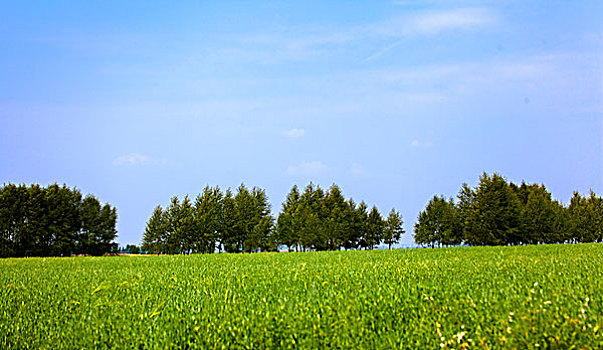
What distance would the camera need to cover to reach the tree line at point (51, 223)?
4662 cm

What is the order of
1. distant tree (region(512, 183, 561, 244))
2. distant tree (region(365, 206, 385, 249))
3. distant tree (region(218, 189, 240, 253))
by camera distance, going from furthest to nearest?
distant tree (region(365, 206, 385, 249)), distant tree (region(512, 183, 561, 244)), distant tree (region(218, 189, 240, 253))

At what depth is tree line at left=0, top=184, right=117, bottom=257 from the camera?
46625 mm

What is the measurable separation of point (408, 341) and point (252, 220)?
45.4 metres

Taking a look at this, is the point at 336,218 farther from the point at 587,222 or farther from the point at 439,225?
the point at 587,222

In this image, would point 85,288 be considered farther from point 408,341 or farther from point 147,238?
point 147,238

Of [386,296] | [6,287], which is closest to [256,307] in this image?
[386,296]

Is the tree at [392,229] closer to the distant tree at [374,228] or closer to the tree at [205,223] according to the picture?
the distant tree at [374,228]

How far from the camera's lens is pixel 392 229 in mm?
62344

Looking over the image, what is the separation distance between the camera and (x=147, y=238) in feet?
177

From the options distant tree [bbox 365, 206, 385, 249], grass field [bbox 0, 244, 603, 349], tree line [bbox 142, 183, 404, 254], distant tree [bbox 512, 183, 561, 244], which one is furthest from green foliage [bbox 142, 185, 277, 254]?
grass field [bbox 0, 244, 603, 349]

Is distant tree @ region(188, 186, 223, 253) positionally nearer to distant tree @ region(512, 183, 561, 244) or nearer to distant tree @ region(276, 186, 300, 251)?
distant tree @ region(276, 186, 300, 251)

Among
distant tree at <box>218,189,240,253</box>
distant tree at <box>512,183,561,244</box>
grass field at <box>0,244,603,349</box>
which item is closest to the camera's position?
grass field at <box>0,244,603,349</box>

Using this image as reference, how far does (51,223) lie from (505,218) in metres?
51.7

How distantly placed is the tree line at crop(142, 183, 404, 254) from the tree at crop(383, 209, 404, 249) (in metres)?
8.06
